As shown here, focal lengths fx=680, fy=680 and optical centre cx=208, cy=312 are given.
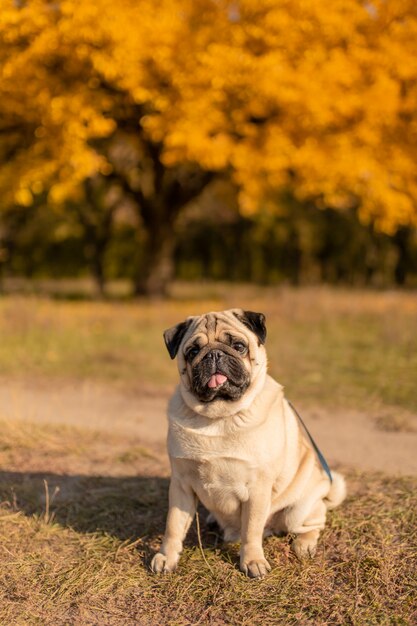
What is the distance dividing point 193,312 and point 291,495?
10431 mm

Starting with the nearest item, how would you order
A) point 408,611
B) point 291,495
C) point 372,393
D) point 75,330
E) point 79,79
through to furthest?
point 408,611, point 291,495, point 372,393, point 75,330, point 79,79

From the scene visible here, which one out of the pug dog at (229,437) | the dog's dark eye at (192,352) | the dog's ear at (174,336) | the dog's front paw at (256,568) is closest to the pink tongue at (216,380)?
the pug dog at (229,437)

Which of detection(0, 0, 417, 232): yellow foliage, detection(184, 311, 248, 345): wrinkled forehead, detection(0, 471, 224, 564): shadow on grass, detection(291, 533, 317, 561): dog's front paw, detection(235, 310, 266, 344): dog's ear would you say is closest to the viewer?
detection(184, 311, 248, 345): wrinkled forehead

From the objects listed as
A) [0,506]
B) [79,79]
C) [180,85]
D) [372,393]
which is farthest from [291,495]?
[79,79]

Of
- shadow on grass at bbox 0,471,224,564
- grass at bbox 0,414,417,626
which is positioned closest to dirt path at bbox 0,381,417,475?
grass at bbox 0,414,417,626

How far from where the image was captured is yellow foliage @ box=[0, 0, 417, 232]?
12.2 m

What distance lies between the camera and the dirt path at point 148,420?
18.1ft

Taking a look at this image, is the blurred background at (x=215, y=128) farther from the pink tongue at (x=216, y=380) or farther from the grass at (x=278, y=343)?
the pink tongue at (x=216, y=380)

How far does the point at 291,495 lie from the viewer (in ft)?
11.7

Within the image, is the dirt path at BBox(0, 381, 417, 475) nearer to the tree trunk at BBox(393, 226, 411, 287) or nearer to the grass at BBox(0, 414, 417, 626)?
the grass at BBox(0, 414, 417, 626)

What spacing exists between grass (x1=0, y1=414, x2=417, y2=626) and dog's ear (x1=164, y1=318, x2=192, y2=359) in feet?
3.63

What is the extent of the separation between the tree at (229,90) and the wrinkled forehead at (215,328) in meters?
9.46

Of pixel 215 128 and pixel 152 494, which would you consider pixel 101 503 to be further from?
pixel 215 128

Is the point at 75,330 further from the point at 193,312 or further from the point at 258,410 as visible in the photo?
the point at 258,410
